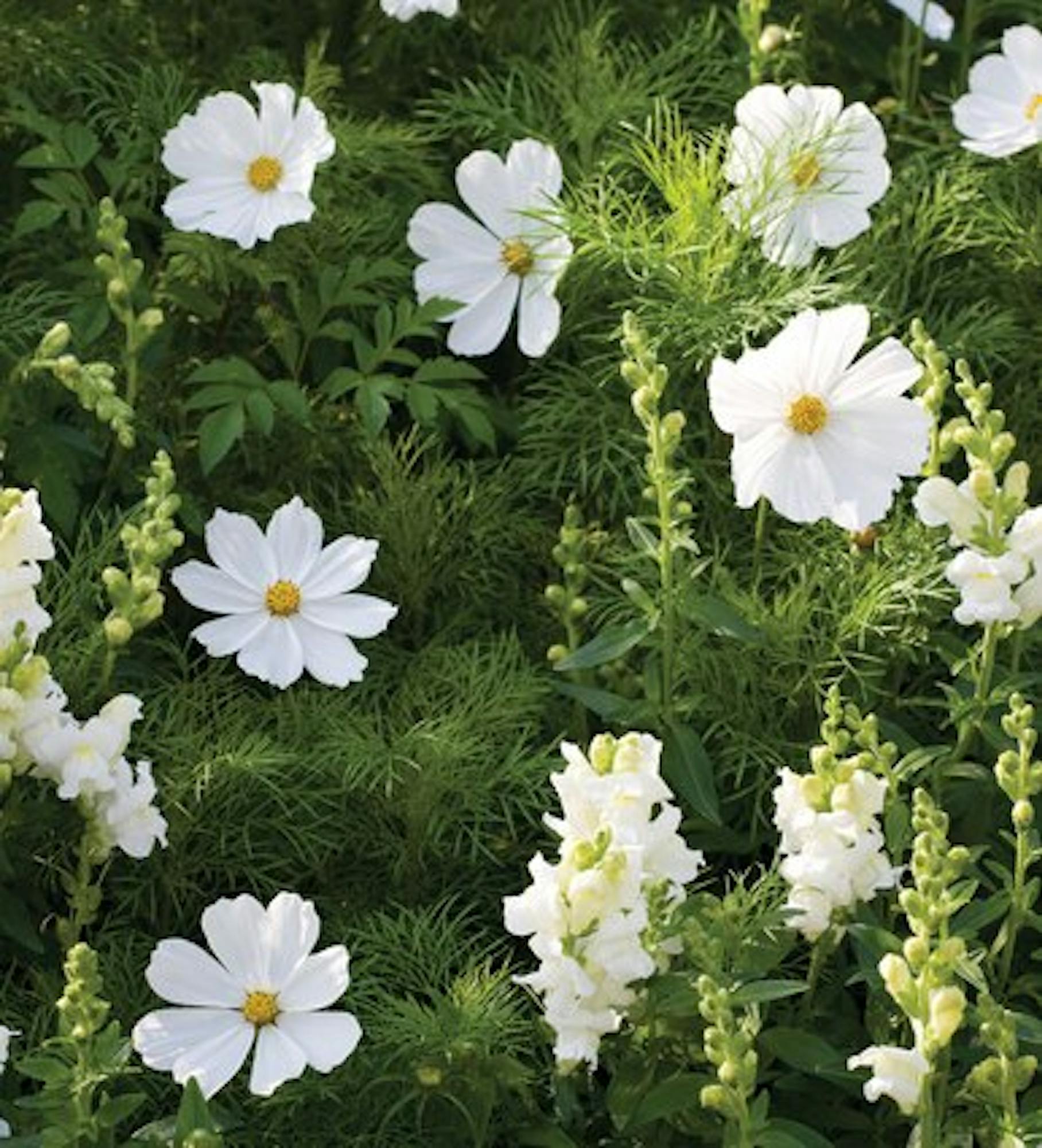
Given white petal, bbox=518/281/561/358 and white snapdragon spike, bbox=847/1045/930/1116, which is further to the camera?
white petal, bbox=518/281/561/358

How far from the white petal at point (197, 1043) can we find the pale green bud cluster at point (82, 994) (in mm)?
116

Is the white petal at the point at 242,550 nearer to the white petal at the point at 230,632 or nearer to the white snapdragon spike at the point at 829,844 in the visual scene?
the white petal at the point at 230,632

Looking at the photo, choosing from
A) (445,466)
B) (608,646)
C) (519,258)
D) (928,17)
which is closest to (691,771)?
(608,646)

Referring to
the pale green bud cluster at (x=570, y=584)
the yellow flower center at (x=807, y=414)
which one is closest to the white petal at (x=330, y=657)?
the pale green bud cluster at (x=570, y=584)

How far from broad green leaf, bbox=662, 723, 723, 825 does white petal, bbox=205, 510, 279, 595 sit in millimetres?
344

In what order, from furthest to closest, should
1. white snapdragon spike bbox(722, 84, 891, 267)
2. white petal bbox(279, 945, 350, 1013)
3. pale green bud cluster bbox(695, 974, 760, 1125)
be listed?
white snapdragon spike bbox(722, 84, 891, 267) → white petal bbox(279, 945, 350, 1013) → pale green bud cluster bbox(695, 974, 760, 1125)

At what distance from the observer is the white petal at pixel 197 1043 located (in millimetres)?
1751

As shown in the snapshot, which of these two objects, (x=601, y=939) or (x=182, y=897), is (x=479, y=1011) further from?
(x=182, y=897)

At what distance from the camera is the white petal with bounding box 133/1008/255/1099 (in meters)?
1.75

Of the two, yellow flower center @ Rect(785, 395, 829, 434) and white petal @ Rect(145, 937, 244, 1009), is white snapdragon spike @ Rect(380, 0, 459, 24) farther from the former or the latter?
white petal @ Rect(145, 937, 244, 1009)

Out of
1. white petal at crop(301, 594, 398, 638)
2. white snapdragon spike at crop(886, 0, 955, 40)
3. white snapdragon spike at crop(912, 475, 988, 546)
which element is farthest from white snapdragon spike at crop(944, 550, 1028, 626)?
white snapdragon spike at crop(886, 0, 955, 40)

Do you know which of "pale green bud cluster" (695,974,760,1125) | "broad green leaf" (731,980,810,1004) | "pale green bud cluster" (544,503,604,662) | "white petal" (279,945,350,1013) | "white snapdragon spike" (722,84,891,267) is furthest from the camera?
"white snapdragon spike" (722,84,891,267)

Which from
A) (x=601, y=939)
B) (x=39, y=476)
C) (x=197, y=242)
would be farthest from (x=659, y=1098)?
(x=197, y=242)

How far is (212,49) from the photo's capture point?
2.63 meters
